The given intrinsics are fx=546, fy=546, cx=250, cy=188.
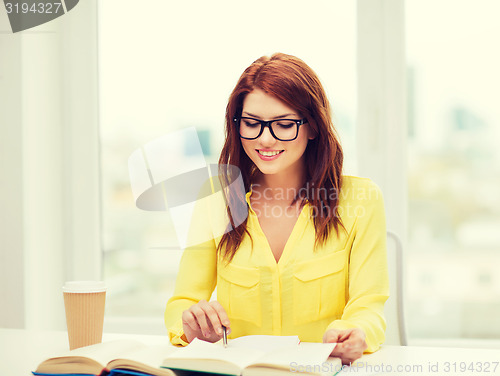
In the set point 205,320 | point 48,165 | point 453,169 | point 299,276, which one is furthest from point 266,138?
point 48,165

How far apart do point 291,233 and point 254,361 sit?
517 millimetres

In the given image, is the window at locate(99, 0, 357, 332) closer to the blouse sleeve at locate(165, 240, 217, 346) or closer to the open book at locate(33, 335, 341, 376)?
the blouse sleeve at locate(165, 240, 217, 346)

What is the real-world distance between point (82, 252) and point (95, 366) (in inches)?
62.8

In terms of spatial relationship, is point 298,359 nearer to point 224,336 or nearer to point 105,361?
point 224,336

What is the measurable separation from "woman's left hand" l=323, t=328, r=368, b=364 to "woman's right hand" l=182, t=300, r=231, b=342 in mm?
195

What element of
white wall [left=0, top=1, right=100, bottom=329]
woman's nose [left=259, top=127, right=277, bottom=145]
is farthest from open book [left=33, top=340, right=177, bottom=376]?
white wall [left=0, top=1, right=100, bottom=329]

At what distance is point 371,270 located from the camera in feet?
4.11

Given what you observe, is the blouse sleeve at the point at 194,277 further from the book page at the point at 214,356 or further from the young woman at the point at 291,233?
the book page at the point at 214,356

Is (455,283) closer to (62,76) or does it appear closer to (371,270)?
(371,270)

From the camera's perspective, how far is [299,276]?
1285 mm

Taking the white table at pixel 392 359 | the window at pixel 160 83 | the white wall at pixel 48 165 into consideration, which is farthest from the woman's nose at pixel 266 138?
the white wall at pixel 48 165

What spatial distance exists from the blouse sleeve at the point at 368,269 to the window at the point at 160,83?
107 centimetres

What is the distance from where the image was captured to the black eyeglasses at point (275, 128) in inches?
49.3

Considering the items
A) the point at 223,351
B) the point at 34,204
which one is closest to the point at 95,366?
the point at 223,351
